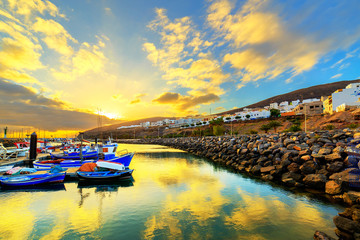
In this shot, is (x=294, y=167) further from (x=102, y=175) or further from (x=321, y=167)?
(x=102, y=175)

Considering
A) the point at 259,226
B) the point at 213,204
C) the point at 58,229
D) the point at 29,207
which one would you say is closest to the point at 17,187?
the point at 29,207

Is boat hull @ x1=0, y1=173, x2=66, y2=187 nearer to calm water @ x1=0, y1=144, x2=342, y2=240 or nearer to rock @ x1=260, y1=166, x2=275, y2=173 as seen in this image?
calm water @ x1=0, y1=144, x2=342, y2=240

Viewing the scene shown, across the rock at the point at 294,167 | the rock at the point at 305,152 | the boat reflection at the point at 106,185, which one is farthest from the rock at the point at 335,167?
the boat reflection at the point at 106,185

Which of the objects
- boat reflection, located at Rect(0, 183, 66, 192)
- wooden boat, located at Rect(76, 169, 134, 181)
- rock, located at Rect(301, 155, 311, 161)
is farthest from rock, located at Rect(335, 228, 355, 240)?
boat reflection, located at Rect(0, 183, 66, 192)

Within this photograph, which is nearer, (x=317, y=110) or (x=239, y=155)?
(x=239, y=155)

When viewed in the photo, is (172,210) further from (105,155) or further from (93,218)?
(105,155)

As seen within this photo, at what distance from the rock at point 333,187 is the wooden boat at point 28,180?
83.5ft

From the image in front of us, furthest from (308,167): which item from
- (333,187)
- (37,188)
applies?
(37,188)

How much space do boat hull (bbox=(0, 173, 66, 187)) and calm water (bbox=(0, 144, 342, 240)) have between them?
Result: 1.45 meters

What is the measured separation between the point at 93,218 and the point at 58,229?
6.31 ft

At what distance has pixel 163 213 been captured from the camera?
12.2 meters

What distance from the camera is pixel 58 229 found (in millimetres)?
10062

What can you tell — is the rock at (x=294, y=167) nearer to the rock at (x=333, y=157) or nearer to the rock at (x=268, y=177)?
the rock at (x=268, y=177)

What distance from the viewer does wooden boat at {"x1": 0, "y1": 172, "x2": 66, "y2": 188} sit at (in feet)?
58.1
